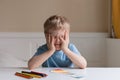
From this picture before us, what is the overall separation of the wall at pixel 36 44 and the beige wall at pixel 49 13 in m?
0.07

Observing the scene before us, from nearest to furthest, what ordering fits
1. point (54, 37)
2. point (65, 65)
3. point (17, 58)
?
point (54, 37) < point (65, 65) < point (17, 58)

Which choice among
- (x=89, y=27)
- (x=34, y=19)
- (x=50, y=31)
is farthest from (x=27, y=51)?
(x=50, y=31)

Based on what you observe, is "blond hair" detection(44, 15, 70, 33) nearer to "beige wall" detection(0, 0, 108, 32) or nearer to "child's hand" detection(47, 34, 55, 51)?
"child's hand" detection(47, 34, 55, 51)

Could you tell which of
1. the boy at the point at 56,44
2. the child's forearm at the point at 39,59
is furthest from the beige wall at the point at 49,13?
the child's forearm at the point at 39,59

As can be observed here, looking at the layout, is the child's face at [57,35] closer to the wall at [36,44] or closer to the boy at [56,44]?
the boy at [56,44]

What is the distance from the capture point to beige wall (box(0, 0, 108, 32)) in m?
2.45

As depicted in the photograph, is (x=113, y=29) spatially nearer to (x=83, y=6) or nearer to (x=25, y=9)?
(x=83, y=6)

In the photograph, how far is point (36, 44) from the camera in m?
2.41

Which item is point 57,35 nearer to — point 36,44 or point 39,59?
point 39,59

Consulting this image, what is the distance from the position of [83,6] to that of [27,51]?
672mm

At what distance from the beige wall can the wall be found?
0.22 feet

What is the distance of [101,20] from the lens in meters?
2.46

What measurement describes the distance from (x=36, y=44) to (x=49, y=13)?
0.32m

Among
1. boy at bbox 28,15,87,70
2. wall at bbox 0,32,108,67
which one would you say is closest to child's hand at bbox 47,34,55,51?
boy at bbox 28,15,87,70
